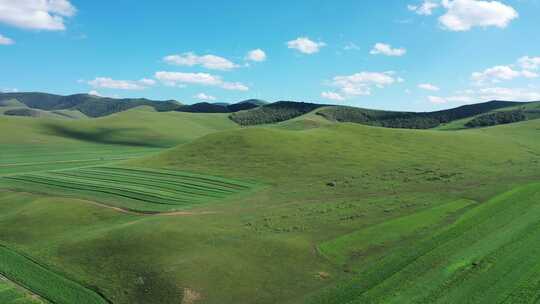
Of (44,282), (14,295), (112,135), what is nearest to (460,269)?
(44,282)

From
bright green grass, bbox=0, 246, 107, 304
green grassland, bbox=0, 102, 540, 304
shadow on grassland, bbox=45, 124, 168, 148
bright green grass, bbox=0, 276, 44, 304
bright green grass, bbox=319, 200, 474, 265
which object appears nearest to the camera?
bright green grass, bbox=0, 276, 44, 304

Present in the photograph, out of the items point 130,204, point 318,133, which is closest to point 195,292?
point 130,204

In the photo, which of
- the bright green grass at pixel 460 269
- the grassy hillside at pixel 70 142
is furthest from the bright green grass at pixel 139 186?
the bright green grass at pixel 460 269

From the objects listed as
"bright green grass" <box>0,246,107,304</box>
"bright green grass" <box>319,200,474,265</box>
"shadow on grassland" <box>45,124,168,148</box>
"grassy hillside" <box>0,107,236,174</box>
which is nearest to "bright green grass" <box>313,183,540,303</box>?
"bright green grass" <box>319,200,474,265</box>

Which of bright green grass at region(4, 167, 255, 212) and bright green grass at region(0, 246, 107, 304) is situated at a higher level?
bright green grass at region(4, 167, 255, 212)

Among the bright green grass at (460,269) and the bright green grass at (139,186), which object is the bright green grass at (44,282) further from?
the bright green grass at (460,269)

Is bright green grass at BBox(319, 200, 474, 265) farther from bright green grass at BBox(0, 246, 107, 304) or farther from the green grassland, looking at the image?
bright green grass at BBox(0, 246, 107, 304)

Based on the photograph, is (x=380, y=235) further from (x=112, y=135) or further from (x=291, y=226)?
(x=112, y=135)
